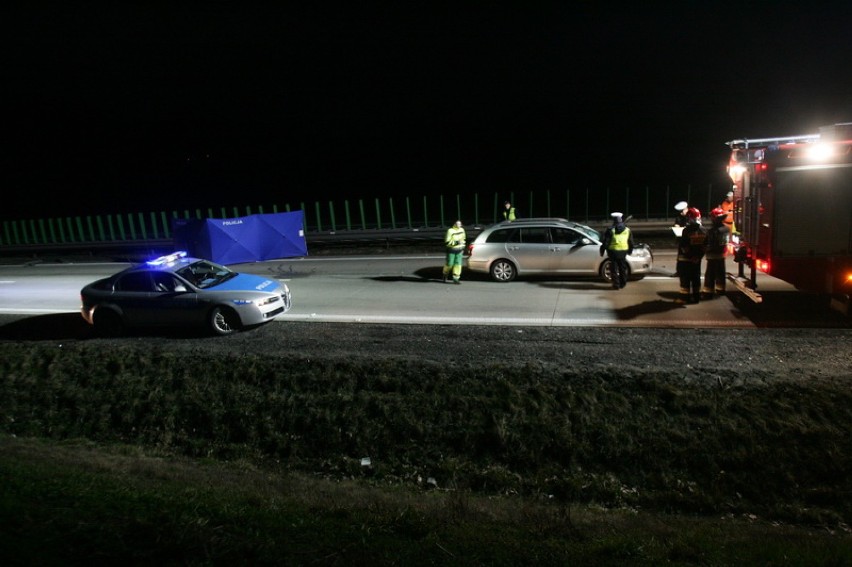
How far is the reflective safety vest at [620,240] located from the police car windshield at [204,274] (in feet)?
25.9

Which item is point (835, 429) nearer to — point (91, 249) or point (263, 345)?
point (263, 345)

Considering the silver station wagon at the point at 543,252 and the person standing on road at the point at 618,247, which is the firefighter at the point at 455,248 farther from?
the person standing on road at the point at 618,247

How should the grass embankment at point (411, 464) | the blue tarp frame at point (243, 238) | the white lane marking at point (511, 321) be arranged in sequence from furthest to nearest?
1. the blue tarp frame at point (243, 238)
2. the white lane marking at point (511, 321)
3. the grass embankment at point (411, 464)

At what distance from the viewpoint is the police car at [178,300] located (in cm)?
1148

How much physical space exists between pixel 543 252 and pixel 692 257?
3.57 meters

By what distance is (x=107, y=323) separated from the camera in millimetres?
12008

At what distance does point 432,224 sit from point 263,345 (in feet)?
73.8

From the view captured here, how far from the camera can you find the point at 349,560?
4.28m

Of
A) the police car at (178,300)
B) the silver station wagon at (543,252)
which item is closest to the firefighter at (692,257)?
the silver station wagon at (543,252)

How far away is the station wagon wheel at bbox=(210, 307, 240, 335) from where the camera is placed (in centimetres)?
1148

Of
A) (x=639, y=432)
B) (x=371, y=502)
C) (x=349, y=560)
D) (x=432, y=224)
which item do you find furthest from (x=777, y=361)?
(x=432, y=224)

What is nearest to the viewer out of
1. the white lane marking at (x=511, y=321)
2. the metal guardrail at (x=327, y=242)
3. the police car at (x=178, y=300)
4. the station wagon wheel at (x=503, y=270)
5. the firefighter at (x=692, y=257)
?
the white lane marking at (x=511, y=321)

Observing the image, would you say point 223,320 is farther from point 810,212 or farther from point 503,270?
point 810,212

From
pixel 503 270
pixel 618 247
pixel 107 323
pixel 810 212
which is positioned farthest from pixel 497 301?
pixel 107 323
